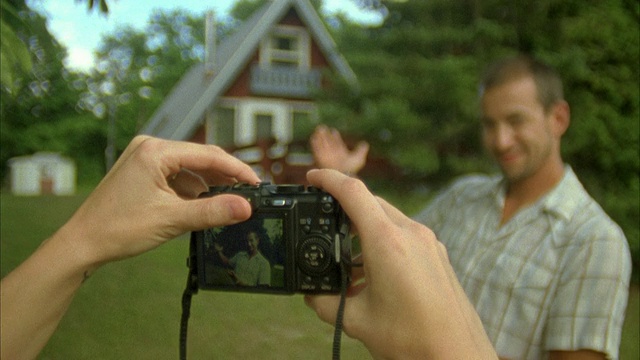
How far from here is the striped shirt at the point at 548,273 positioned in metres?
0.61

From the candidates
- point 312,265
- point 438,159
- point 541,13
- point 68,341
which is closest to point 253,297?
point 68,341

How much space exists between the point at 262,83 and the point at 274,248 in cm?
320

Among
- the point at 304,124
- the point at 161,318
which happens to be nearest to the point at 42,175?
the point at 161,318

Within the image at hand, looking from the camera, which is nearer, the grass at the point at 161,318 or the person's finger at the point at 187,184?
the person's finger at the point at 187,184

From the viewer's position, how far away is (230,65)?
3479 mm

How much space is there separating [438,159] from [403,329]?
348cm

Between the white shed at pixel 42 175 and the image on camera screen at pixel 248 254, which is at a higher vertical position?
the image on camera screen at pixel 248 254

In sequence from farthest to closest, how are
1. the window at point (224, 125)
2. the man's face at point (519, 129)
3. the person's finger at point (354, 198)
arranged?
the window at point (224, 125)
the man's face at point (519, 129)
the person's finger at point (354, 198)

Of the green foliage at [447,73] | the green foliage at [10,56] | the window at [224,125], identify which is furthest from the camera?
the window at [224,125]

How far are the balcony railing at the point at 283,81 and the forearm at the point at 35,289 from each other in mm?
3151

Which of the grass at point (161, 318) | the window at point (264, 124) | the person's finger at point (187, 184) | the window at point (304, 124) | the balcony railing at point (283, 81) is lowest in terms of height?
the window at point (304, 124)

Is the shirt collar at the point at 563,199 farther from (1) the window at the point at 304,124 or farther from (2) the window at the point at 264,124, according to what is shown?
(1) the window at the point at 304,124

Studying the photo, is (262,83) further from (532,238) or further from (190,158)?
(190,158)

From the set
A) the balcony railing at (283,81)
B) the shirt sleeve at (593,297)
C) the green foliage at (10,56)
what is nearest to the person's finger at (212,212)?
the green foliage at (10,56)
